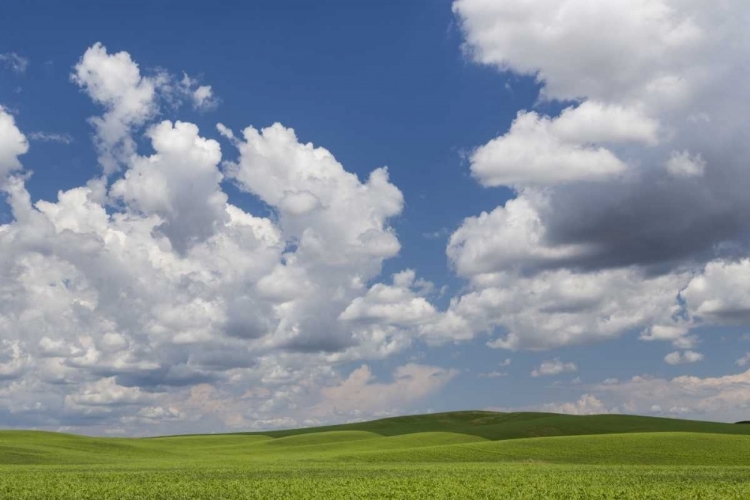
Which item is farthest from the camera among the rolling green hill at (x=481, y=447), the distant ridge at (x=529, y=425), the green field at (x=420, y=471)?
the distant ridge at (x=529, y=425)

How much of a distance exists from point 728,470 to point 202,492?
42.0m

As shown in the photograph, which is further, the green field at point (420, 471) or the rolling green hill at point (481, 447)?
the rolling green hill at point (481, 447)

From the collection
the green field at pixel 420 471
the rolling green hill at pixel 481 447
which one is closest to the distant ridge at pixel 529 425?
the rolling green hill at pixel 481 447

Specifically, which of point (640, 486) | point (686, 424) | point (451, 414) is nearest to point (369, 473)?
point (640, 486)

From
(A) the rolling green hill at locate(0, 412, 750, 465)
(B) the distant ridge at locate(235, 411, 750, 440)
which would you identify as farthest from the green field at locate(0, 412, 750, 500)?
(B) the distant ridge at locate(235, 411, 750, 440)

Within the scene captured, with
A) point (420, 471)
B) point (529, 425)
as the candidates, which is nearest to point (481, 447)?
point (420, 471)

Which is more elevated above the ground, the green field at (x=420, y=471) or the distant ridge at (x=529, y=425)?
the distant ridge at (x=529, y=425)

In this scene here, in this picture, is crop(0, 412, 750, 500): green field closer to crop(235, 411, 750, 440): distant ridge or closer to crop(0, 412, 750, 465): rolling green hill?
crop(0, 412, 750, 465): rolling green hill

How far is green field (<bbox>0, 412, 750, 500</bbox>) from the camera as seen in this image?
1606 inches

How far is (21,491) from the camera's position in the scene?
4253 cm

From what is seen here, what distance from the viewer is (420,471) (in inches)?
2302

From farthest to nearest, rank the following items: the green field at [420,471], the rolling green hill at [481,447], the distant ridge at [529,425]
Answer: the distant ridge at [529,425]
the rolling green hill at [481,447]
the green field at [420,471]

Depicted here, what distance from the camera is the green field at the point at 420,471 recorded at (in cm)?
4078

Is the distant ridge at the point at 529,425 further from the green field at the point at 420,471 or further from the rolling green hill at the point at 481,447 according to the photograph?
the green field at the point at 420,471
